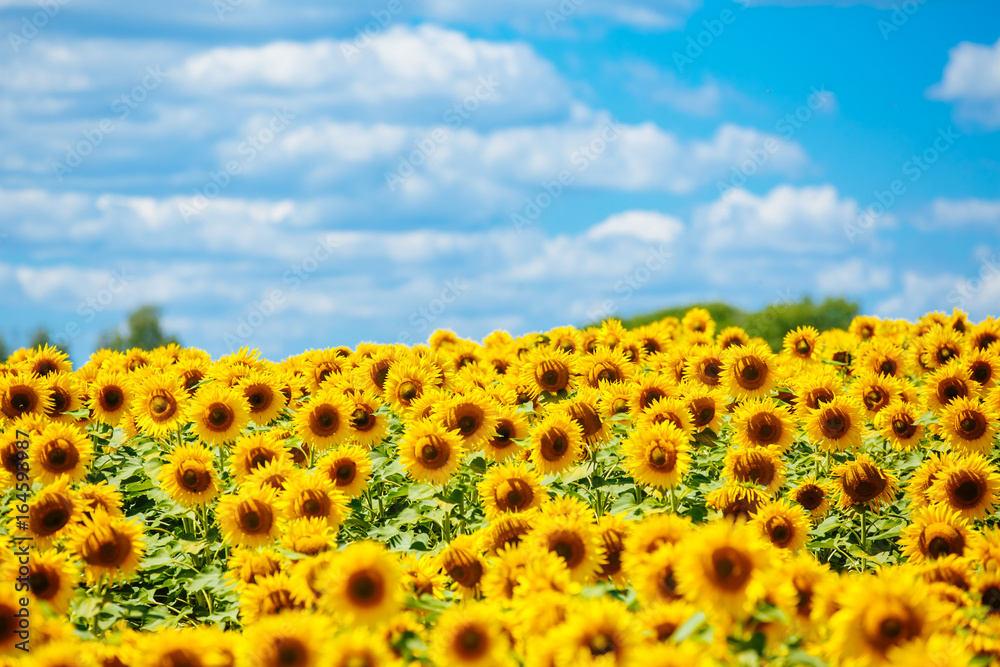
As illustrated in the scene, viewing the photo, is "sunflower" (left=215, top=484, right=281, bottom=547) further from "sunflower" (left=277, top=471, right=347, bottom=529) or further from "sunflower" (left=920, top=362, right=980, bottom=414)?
"sunflower" (left=920, top=362, right=980, bottom=414)

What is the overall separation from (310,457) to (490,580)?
3.92 metres

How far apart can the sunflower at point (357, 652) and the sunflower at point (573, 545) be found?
A: 1.44 meters

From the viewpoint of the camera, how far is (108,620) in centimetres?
673

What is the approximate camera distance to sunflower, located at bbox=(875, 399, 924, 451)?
398 inches

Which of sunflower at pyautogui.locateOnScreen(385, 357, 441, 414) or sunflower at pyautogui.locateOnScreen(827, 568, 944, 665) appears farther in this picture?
sunflower at pyautogui.locateOnScreen(385, 357, 441, 414)

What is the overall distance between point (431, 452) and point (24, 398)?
4322 millimetres

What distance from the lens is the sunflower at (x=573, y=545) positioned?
19.1 ft

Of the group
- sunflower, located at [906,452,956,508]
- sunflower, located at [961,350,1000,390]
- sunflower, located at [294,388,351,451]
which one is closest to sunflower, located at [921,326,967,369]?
sunflower, located at [961,350,1000,390]

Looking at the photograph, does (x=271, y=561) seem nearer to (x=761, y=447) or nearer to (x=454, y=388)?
(x=454, y=388)

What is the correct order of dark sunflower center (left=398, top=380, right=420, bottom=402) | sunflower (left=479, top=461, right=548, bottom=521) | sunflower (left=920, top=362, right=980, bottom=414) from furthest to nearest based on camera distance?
sunflower (left=920, top=362, right=980, bottom=414), dark sunflower center (left=398, top=380, right=420, bottom=402), sunflower (left=479, top=461, right=548, bottom=521)

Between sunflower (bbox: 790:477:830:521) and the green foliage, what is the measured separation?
21617 millimetres

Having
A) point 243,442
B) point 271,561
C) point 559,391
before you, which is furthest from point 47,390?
point 559,391

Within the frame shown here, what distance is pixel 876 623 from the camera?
4578mm

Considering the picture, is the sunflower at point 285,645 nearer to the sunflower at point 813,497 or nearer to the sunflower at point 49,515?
the sunflower at point 49,515
